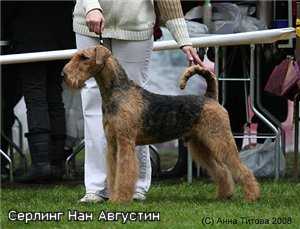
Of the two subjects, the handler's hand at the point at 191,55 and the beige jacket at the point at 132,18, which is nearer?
the beige jacket at the point at 132,18

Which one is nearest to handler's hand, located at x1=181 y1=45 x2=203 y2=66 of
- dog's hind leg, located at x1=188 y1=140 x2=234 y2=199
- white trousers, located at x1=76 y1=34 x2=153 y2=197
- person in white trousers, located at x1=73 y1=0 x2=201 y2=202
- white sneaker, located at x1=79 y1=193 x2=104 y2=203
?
person in white trousers, located at x1=73 y1=0 x2=201 y2=202

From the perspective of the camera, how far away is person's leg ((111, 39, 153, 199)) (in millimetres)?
5496

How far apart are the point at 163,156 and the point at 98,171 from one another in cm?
404

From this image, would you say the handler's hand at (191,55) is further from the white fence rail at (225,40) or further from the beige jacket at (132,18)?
the white fence rail at (225,40)

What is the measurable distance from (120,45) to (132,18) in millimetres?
182

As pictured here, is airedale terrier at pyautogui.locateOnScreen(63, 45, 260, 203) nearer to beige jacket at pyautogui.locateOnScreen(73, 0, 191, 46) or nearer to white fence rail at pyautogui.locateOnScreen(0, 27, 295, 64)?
beige jacket at pyautogui.locateOnScreen(73, 0, 191, 46)

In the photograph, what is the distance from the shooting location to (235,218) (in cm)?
479

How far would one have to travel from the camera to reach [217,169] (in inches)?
225

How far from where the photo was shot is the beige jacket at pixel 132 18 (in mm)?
5410

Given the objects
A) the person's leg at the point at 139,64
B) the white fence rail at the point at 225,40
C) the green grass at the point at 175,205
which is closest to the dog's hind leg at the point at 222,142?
the green grass at the point at 175,205

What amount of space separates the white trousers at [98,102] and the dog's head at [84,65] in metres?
0.30

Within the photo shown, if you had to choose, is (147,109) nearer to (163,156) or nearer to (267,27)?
(267,27)

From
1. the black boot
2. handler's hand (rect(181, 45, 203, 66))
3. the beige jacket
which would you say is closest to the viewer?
the beige jacket

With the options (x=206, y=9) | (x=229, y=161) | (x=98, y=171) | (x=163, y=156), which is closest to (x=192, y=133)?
(x=229, y=161)
